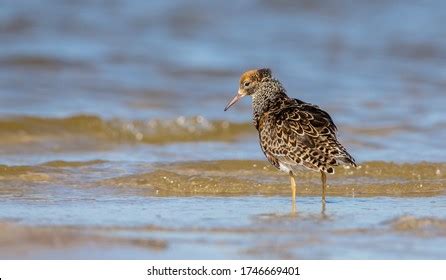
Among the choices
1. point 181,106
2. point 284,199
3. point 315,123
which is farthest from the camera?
point 181,106

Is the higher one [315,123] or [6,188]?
[315,123]

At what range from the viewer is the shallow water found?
22.4 feet

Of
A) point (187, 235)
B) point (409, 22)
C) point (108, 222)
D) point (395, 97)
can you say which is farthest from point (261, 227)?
point (409, 22)

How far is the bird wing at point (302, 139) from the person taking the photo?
777cm

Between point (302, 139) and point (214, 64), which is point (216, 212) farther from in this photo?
point (214, 64)

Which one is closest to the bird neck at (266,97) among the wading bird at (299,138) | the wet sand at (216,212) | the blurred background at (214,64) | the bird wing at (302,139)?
the wading bird at (299,138)

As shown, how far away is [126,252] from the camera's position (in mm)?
6309

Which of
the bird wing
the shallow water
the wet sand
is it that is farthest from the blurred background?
the bird wing

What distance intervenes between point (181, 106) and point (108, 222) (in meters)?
6.60

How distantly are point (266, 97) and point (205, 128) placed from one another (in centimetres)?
359

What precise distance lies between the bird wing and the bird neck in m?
0.31

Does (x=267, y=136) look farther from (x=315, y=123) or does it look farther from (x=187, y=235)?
(x=187, y=235)

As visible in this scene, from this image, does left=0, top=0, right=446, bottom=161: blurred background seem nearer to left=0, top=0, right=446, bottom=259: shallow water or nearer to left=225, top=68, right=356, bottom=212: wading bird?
left=0, top=0, right=446, bottom=259: shallow water

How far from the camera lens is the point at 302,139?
793 centimetres
